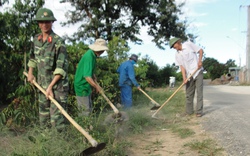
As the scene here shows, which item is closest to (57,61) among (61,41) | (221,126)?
(61,41)

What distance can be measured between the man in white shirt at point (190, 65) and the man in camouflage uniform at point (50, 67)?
11.1 ft

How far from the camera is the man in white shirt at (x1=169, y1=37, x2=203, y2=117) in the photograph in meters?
6.86

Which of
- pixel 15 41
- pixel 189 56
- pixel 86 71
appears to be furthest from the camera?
pixel 189 56

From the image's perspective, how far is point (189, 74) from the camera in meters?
7.02

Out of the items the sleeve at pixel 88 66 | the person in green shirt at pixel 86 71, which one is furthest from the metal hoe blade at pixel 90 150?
the sleeve at pixel 88 66

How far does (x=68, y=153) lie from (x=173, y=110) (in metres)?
5.06

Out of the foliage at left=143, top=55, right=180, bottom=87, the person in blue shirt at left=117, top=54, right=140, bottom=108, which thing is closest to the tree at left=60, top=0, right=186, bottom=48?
the foliage at left=143, top=55, right=180, bottom=87

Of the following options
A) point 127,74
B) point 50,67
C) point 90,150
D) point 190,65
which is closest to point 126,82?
point 127,74

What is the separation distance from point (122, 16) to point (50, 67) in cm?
1895

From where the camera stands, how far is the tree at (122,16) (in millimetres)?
21844

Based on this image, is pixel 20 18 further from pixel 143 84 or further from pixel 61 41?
pixel 143 84

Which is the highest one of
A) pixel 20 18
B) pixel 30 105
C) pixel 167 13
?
pixel 167 13

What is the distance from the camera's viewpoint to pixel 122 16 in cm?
2259

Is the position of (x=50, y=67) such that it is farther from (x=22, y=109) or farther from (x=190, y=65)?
(x=190, y=65)
